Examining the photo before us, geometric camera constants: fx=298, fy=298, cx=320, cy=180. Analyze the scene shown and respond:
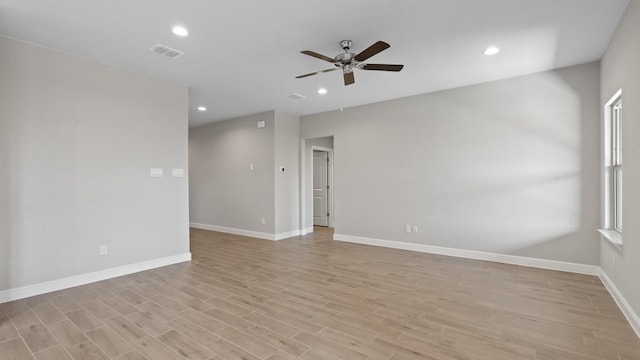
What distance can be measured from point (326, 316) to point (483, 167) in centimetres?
347

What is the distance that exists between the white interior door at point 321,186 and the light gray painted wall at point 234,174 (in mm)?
2141

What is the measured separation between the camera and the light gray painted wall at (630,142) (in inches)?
95.9

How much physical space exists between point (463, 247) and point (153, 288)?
449 centimetres

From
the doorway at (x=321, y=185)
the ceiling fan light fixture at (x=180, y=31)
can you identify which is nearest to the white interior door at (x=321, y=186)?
the doorway at (x=321, y=185)

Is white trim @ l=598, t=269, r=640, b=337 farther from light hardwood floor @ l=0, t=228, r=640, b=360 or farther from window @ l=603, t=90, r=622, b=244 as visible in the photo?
window @ l=603, t=90, r=622, b=244

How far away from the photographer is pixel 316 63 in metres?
A: 3.78

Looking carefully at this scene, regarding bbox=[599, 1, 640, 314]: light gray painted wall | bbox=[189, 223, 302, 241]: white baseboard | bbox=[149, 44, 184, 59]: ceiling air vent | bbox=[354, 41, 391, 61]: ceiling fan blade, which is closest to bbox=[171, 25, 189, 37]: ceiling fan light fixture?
bbox=[149, 44, 184, 59]: ceiling air vent

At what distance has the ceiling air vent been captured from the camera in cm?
333

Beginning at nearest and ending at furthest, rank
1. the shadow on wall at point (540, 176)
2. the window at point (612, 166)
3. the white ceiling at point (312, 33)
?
the white ceiling at point (312, 33)
the window at point (612, 166)
the shadow on wall at point (540, 176)

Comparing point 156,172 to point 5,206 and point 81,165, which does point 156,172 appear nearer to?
point 81,165

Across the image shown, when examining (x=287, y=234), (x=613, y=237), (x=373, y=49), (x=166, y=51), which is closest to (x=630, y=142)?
(x=613, y=237)

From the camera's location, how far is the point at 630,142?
8.63ft

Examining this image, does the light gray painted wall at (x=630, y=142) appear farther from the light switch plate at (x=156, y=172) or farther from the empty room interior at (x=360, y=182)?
the light switch plate at (x=156, y=172)

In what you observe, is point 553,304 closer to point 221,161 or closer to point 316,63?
point 316,63
